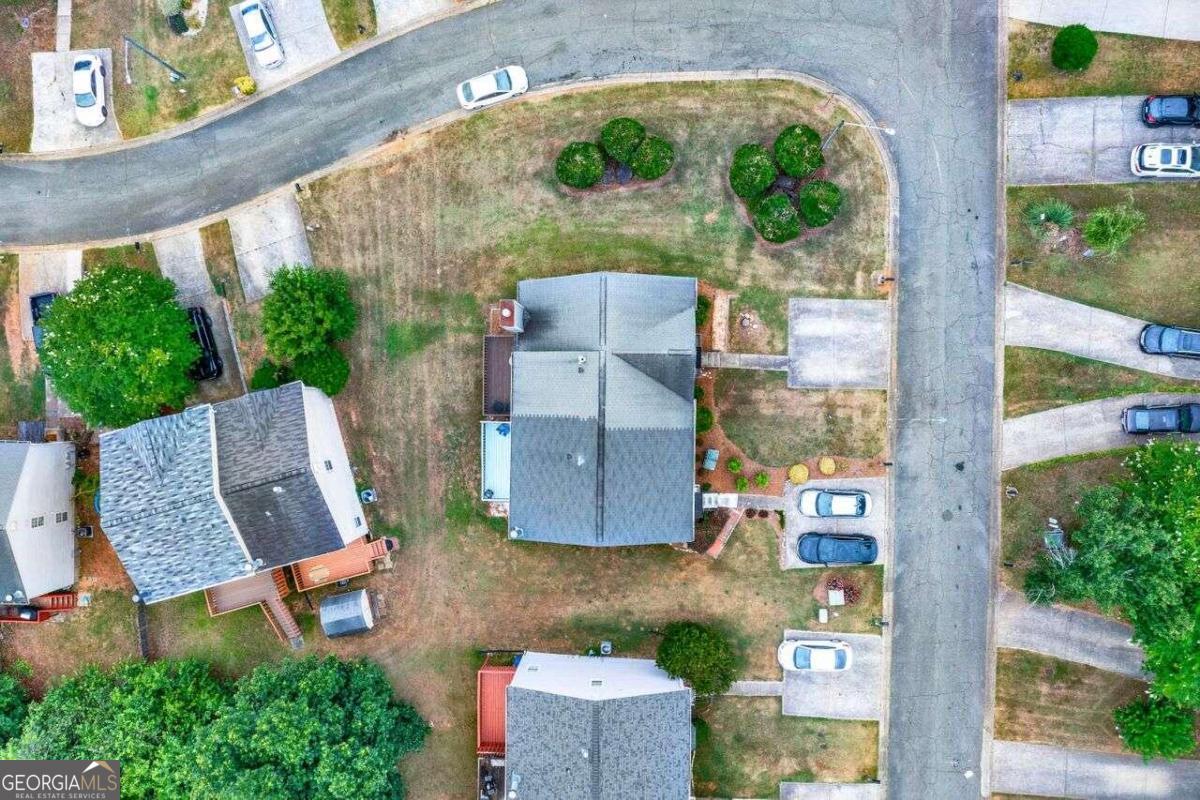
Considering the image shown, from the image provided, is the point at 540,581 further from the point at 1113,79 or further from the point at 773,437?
the point at 1113,79

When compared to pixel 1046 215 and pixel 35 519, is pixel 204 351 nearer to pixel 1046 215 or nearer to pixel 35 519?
pixel 35 519

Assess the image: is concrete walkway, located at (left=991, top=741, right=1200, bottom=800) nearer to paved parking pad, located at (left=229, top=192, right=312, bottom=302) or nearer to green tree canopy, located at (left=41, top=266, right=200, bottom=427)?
paved parking pad, located at (left=229, top=192, right=312, bottom=302)

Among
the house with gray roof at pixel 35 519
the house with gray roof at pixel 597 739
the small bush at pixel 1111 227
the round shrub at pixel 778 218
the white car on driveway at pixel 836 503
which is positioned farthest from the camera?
the white car on driveway at pixel 836 503

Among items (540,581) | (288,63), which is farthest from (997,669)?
(288,63)

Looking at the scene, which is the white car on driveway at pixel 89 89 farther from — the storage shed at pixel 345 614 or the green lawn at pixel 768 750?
the green lawn at pixel 768 750

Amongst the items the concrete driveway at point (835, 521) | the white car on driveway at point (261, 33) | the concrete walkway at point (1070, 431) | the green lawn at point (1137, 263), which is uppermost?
the white car on driveway at point (261, 33)

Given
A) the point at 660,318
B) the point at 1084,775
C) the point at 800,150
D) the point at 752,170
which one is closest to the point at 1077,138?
the point at 800,150

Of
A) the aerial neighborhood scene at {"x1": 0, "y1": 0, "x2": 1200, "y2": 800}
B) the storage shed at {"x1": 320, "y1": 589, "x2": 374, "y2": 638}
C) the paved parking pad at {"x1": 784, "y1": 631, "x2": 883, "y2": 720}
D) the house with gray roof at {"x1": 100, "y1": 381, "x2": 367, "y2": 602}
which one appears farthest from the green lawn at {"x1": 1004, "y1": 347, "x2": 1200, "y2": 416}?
the house with gray roof at {"x1": 100, "y1": 381, "x2": 367, "y2": 602}

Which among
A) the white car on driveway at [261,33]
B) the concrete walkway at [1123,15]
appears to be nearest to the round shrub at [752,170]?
the concrete walkway at [1123,15]
